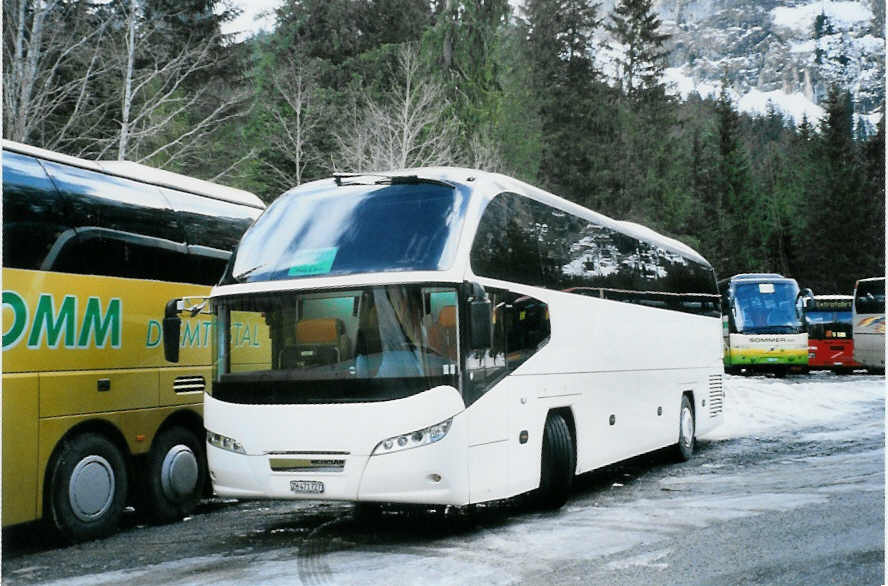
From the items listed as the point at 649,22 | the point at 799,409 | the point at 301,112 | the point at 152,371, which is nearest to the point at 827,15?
the point at 649,22

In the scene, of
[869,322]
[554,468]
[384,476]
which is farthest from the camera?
[869,322]

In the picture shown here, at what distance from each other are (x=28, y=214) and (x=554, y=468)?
529 centimetres

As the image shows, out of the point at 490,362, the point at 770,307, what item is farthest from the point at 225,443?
the point at 770,307

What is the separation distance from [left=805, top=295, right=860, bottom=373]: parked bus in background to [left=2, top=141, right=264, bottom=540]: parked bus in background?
108 feet

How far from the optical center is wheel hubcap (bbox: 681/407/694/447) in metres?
15.1

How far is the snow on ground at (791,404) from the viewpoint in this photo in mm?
18938

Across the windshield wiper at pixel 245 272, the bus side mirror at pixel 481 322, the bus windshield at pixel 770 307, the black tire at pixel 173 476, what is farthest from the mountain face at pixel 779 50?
the windshield wiper at pixel 245 272

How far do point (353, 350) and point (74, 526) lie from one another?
2.84 metres

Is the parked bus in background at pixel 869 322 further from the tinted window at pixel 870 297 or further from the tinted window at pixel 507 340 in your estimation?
the tinted window at pixel 507 340

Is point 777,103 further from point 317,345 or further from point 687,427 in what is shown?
point 317,345

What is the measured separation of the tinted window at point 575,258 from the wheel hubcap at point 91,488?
3754 millimetres

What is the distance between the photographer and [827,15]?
62906 millimetres

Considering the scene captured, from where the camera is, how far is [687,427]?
50.3 ft

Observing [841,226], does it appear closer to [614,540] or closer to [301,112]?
[301,112]
